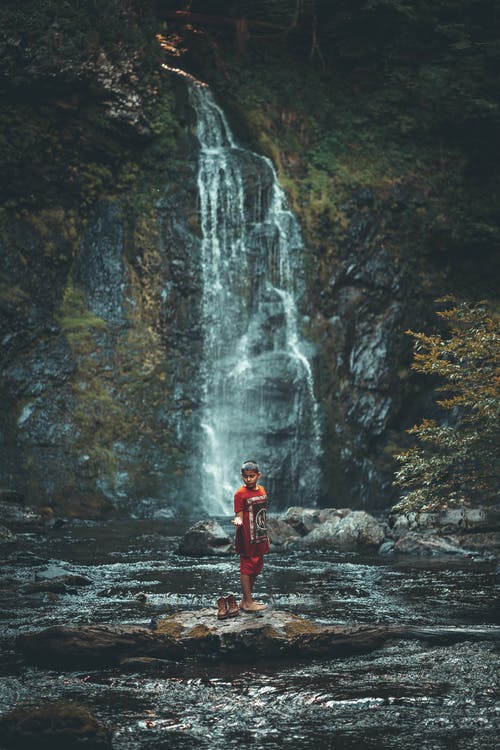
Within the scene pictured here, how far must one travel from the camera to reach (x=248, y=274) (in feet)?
73.8

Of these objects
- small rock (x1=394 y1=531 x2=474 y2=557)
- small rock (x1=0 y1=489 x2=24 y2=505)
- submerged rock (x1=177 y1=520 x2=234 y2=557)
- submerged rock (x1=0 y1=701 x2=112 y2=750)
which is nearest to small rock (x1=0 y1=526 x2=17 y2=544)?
submerged rock (x1=177 y1=520 x2=234 y2=557)

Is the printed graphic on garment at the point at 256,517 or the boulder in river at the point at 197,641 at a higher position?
the printed graphic on garment at the point at 256,517

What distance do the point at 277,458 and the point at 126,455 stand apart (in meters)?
3.57

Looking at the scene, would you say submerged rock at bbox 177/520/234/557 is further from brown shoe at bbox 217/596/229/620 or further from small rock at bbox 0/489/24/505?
brown shoe at bbox 217/596/229/620

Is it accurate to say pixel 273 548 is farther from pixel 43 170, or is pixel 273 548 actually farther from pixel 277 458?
pixel 43 170

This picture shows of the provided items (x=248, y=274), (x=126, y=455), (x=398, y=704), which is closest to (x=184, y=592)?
(x=398, y=704)

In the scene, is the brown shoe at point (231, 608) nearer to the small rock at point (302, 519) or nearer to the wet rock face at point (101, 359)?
the small rock at point (302, 519)

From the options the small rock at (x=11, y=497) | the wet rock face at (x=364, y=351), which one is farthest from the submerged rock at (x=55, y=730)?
the wet rock face at (x=364, y=351)

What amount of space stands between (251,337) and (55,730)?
57.3 ft

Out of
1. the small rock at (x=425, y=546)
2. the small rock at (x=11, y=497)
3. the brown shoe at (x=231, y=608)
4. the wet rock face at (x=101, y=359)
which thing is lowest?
the small rock at (x=425, y=546)

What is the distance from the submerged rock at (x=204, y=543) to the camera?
13.2m

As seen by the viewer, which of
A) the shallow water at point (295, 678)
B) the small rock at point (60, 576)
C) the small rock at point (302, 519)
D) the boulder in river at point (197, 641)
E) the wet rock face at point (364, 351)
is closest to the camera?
the shallow water at point (295, 678)

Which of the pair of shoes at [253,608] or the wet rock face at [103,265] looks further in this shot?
the wet rock face at [103,265]

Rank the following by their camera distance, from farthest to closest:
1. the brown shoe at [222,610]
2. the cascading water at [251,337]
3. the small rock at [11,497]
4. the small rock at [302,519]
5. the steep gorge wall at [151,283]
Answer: the cascading water at [251,337], the steep gorge wall at [151,283], the small rock at [11,497], the small rock at [302,519], the brown shoe at [222,610]
